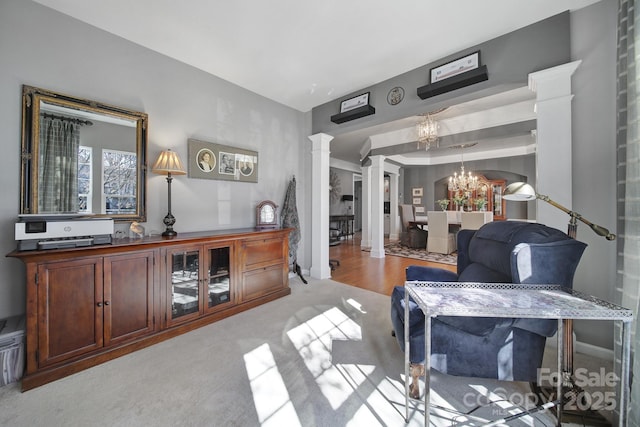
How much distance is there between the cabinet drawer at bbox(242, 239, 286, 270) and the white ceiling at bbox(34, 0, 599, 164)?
6.54 feet

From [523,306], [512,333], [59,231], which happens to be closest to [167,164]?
[59,231]

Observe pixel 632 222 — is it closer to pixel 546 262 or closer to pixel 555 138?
pixel 546 262

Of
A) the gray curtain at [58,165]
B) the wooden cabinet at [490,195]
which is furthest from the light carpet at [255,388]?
the wooden cabinet at [490,195]

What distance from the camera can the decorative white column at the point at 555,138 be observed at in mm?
1903

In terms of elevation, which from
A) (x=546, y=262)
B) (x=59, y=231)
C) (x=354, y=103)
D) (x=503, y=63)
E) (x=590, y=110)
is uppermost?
(x=354, y=103)

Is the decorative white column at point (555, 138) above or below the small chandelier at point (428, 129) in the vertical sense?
below

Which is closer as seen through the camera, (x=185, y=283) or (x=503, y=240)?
(x=503, y=240)

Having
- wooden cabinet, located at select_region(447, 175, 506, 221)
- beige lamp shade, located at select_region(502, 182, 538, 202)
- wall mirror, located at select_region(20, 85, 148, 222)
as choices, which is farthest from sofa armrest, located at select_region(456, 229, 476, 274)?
wooden cabinet, located at select_region(447, 175, 506, 221)

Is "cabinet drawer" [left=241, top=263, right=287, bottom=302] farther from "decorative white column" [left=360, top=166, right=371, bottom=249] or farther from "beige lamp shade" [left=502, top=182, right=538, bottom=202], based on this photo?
"decorative white column" [left=360, top=166, right=371, bottom=249]

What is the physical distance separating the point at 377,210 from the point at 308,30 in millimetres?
4178

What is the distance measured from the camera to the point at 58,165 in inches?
74.5

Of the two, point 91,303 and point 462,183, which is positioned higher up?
point 462,183

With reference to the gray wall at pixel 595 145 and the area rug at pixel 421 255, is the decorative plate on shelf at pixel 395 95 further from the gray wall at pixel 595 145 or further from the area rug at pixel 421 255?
the area rug at pixel 421 255

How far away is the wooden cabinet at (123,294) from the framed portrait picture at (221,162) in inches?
34.7
